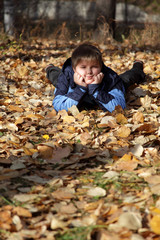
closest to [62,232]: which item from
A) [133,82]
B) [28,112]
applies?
[28,112]

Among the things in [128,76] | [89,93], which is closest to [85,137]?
[89,93]

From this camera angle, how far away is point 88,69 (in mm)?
3176

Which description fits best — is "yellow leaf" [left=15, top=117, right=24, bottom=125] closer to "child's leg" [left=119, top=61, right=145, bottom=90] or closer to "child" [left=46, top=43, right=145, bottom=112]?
"child" [left=46, top=43, right=145, bottom=112]

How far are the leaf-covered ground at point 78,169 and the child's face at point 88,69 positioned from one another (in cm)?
35

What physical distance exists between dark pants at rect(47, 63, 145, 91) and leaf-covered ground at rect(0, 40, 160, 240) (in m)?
0.13

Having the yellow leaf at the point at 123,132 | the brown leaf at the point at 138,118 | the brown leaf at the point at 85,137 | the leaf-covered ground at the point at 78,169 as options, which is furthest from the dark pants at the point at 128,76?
the brown leaf at the point at 85,137

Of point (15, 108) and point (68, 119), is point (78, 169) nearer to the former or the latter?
point (68, 119)

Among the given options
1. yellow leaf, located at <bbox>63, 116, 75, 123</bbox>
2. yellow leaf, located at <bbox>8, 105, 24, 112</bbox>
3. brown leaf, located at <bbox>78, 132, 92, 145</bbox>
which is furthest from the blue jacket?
brown leaf, located at <bbox>78, 132, 92, 145</bbox>

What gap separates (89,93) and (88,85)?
94 millimetres

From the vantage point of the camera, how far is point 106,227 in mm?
1444

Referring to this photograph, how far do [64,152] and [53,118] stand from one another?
33.9 inches

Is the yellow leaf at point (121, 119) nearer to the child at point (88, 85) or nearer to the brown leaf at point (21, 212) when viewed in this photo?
the child at point (88, 85)

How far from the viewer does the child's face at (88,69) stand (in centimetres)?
317

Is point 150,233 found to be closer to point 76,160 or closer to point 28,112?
point 76,160
